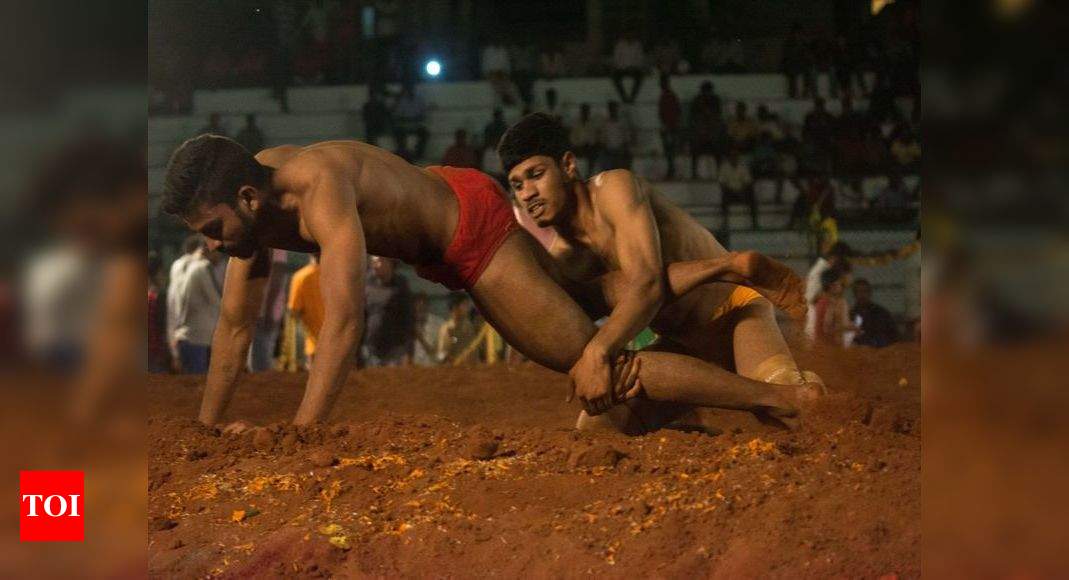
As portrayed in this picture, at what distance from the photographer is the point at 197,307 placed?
6891 mm

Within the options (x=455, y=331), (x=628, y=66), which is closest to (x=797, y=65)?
(x=628, y=66)

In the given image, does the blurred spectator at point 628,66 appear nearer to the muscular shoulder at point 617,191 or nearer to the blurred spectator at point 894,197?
the muscular shoulder at point 617,191

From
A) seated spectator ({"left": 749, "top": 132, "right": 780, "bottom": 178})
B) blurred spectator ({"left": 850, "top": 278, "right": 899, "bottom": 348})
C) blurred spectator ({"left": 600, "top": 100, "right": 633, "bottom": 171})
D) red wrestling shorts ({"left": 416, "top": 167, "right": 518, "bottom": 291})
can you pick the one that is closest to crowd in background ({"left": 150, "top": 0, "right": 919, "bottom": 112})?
blurred spectator ({"left": 600, "top": 100, "right": 633, "bottom": 171})

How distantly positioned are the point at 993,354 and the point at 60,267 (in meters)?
3.21

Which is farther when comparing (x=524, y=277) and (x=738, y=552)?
(x=524, y=277)

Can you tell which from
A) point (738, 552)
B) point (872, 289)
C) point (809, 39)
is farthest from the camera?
point (872, 289)

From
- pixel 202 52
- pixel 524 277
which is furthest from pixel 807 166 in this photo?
pixel 202 52

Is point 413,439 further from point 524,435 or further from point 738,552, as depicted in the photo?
point 738,552

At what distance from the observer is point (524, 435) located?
4.89 metres

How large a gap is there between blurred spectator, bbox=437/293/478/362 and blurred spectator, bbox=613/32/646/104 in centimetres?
174

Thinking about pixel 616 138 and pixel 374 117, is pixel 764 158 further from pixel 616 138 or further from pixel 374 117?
pixel 374 117

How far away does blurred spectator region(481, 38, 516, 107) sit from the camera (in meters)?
5.84

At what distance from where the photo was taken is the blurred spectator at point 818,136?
626 cm

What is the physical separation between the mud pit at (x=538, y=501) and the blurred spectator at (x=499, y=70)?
1835mm
